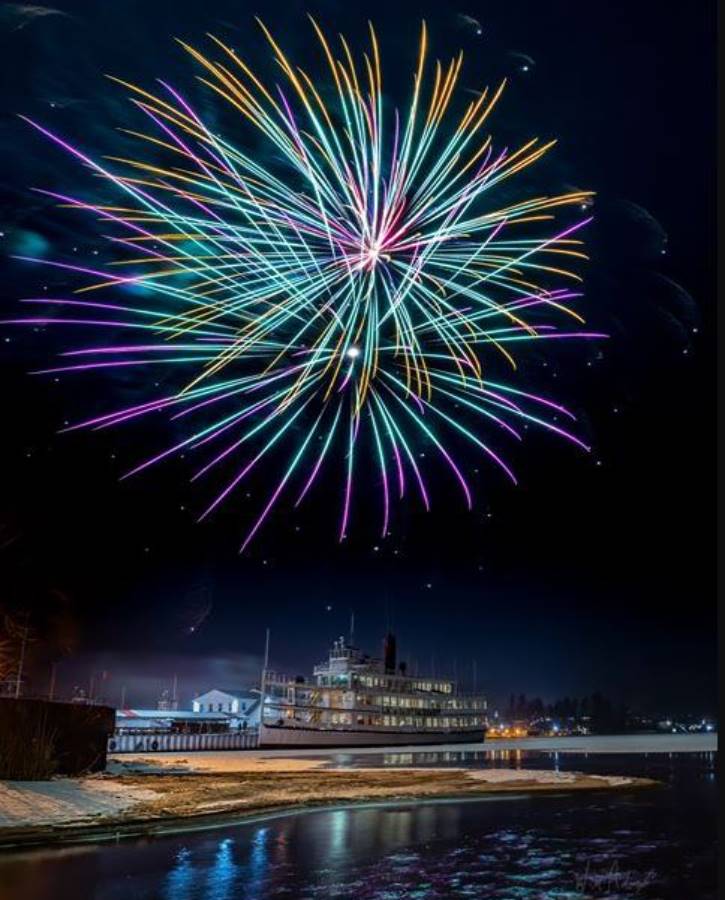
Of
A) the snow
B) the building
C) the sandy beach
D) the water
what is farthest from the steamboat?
the water

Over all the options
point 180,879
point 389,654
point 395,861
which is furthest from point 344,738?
point 180,879

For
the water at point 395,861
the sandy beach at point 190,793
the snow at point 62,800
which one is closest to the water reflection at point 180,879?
the water at point 395,861

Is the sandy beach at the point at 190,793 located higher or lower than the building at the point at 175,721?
higher

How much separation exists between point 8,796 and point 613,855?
1367 centimetres

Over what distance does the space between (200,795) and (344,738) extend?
64767mm

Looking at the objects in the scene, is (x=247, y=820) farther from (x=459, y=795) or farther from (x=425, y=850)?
(x=459, y=795)

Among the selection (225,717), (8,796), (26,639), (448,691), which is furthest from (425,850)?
(225,717)

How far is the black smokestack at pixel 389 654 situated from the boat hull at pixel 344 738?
796 centimetres

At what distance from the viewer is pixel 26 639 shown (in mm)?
43812

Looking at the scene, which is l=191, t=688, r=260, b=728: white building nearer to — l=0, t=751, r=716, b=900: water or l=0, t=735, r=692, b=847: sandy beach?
l=0, t=735, r=692, b=847: sandy beach

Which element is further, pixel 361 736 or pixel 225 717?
pixel 225 717

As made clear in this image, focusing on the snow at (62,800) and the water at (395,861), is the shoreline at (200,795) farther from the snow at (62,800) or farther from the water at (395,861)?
the water at (395,861)

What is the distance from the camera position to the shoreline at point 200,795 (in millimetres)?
16219

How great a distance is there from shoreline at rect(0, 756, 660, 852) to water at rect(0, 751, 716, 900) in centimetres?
104
